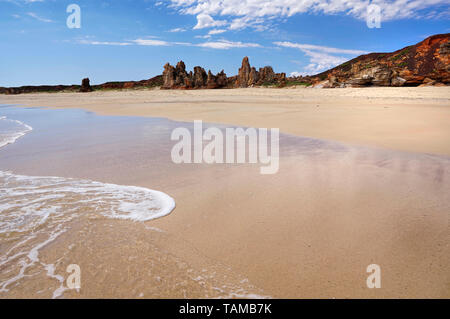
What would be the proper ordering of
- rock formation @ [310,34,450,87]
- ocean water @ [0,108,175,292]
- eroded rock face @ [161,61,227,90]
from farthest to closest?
eroded rock face @ [161,61,227,90], rock formation @ [310,34,450,87], ocean water @ [0,108,175,292]

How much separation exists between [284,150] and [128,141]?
11.4 ft

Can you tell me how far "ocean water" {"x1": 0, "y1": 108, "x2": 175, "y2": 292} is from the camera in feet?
6.03

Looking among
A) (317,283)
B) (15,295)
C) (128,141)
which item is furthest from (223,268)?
(128,141)

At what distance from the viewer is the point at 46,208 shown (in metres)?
2.56

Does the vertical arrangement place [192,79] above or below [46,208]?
above

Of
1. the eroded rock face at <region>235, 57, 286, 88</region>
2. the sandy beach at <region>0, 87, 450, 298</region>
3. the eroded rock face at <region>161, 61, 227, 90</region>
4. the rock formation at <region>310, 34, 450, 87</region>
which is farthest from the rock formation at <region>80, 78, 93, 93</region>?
the sandy beach at <region>0, 87, 450, 298</region>

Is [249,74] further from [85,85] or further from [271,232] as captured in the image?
[271,232]

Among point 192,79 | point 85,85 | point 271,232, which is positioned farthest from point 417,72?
point 85,85

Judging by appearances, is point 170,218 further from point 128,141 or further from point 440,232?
point 128,141

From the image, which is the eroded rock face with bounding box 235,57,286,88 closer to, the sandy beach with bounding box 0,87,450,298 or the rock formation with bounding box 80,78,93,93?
the rock formation with bounding box 80,78,93,93

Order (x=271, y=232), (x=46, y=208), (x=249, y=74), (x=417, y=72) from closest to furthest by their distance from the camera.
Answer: (x=271, y=232) → (x=46, y=208) → (x=417, y=72) → (x=249, y=74)

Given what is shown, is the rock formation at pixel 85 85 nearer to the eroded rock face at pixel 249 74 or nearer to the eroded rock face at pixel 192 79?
the eroded rock face at pixel 192 79

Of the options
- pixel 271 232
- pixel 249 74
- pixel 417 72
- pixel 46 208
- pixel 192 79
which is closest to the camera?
pixel 271 232

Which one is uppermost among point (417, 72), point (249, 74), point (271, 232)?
point (249, 74)
